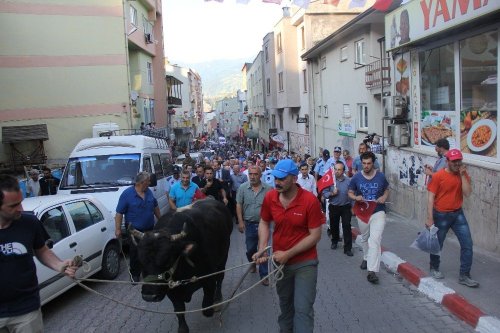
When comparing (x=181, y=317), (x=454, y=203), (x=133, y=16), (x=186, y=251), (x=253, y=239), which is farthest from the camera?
(x=133, y=16)

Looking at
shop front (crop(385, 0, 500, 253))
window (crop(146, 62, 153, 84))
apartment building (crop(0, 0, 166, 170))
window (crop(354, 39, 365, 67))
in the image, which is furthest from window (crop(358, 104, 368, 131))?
window (crop(146, 62, 153, 84))

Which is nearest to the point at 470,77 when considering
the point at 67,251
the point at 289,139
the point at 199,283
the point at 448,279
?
the point at 448,279

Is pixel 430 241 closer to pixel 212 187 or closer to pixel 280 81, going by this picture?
pixel 212 187

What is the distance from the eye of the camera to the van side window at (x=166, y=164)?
12984 millimetres

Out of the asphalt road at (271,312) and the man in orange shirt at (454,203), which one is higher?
the man in orange shirt at (454,203)

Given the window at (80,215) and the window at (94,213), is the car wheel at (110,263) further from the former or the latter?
the window at (80,215)

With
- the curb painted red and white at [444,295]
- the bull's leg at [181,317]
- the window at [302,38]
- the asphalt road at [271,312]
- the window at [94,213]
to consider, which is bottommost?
the asphalt road at [271,312]

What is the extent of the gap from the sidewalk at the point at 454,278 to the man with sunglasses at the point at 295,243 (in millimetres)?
→ 2207

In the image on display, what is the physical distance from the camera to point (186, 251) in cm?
480

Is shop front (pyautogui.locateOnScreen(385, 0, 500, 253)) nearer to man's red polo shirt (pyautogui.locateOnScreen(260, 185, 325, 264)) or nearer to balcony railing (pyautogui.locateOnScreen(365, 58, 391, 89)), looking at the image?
balcony railing (pyautogui.locateOnScreen(365, 58, 391, 89))

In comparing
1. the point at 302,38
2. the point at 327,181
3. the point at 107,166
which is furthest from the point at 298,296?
the point at 302,38

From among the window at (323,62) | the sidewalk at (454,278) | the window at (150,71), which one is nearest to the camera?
the sidewalk at (454,278)

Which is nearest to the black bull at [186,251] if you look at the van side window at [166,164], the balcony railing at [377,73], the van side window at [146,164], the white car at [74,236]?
the white car at [74,236]

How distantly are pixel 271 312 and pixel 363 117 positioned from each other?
14407 millimetres
